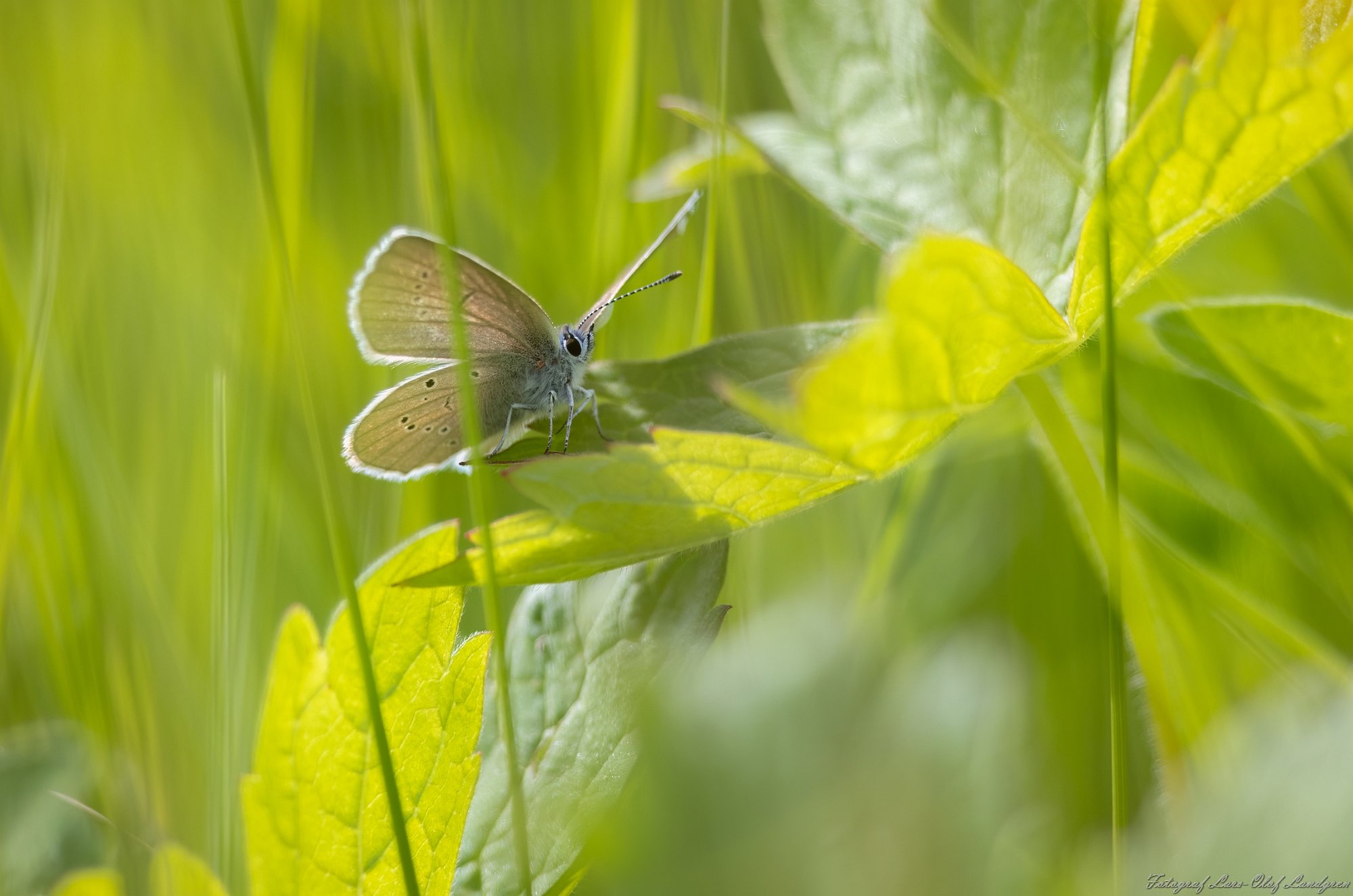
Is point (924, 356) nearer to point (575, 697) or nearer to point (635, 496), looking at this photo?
point (635, 496)

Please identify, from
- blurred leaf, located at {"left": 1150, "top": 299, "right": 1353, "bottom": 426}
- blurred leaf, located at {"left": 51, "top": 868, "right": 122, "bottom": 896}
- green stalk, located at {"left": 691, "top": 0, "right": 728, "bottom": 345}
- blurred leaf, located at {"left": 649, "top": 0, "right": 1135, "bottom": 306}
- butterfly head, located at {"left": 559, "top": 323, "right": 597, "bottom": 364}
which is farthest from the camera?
butterfly head, located at {"left": 559, "top": 323, "right": 597, "bottom": 364}

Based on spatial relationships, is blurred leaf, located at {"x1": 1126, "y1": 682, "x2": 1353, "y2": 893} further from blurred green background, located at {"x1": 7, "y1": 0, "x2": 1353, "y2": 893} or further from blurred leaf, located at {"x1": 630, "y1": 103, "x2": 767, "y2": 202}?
blurred leaf, located at {"x1": 630, "y1": 103, "x2": 767, "y2": 202}

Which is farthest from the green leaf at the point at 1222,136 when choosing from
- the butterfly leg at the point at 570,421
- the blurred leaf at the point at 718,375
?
the butterfly leg at the point at 570,421

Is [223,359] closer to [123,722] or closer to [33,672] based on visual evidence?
[33,672]

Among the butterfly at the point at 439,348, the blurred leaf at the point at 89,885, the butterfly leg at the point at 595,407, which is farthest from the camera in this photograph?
the butterfly at the point at 439,348

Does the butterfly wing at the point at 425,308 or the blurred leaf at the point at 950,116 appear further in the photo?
the butterfly wing at the point at 425,308

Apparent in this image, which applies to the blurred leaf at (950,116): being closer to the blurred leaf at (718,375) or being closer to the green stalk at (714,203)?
the green stalk at (714,203)

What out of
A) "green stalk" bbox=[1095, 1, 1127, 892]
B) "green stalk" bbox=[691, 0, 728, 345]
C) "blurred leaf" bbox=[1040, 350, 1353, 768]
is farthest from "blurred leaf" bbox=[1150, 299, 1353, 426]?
"green stalk" bbox=[691, 0, 728, 345]
